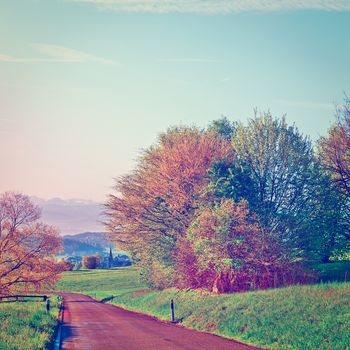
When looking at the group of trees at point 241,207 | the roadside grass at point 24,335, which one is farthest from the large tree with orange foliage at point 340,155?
the roadside grass at point 24,335

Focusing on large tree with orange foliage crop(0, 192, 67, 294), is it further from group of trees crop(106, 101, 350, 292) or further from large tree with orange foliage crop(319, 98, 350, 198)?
large tree with orange foliage crop(319, 98, 350, 198)

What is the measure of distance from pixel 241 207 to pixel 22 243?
952 inches

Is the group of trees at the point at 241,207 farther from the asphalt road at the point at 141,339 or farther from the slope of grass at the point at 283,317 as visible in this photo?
the asphalt road at the point at 141,339

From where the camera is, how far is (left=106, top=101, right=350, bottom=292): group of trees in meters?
26.7

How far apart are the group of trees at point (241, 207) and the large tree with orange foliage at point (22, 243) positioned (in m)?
Answer: 9.09

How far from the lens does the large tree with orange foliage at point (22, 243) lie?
132 ft

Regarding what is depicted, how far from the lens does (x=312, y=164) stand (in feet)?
96.6

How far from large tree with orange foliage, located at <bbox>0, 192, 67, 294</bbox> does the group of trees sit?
29.8 feet

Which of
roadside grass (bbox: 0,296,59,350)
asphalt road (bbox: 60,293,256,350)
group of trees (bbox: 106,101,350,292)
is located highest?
group of trees (bbox: 106,101,350,292)

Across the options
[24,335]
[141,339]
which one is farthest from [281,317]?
[24,335]

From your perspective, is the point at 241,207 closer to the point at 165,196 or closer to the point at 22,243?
the point at 165,196

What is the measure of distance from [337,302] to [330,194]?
14460 millimetres

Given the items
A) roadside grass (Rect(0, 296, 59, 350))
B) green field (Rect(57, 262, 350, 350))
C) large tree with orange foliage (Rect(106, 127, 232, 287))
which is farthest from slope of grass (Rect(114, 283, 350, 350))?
large tree with orange foliage (Rect(106, 127, 232, 287))

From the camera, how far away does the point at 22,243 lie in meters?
40.5
